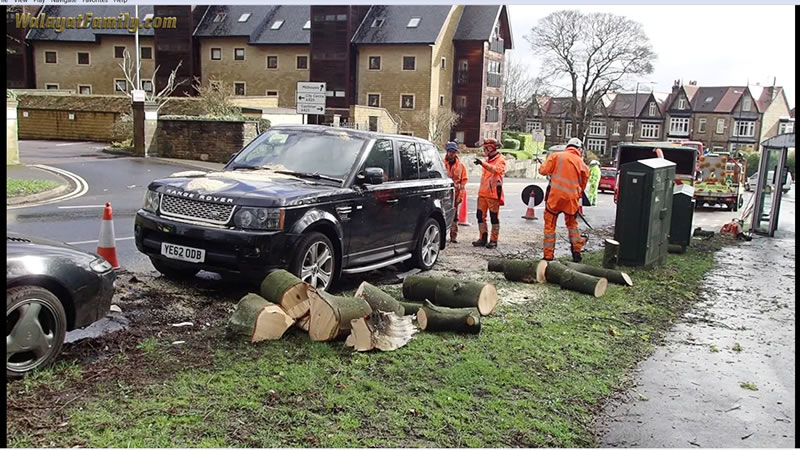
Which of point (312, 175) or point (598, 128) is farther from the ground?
point (312, 175)

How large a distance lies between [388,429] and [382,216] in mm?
4263

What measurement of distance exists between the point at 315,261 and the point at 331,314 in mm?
1734

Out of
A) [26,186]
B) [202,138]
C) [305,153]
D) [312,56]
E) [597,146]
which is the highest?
[312,56]

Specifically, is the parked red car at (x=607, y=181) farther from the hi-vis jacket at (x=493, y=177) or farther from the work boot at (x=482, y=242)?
the hi-vis jacket at (x=493, y=177)

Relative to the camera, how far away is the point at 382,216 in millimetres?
8203

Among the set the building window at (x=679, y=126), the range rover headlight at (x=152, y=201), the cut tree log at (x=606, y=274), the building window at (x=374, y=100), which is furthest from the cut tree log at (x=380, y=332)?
the building window at (x=679, y=126)

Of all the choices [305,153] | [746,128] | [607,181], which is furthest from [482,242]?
[746,128]

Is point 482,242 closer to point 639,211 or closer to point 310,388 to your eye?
point 639,211

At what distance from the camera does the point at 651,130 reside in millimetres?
87812

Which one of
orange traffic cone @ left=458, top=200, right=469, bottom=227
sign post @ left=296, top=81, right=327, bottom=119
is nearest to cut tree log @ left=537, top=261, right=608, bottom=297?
A: orange traffic cone @ left=458, top=200, right=469, bottom=227

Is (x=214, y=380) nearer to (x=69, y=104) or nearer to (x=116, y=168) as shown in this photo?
(x=116, y=168)

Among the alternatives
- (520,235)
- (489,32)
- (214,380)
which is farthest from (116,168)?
(489,32)

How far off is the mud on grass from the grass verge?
10083 millimetres

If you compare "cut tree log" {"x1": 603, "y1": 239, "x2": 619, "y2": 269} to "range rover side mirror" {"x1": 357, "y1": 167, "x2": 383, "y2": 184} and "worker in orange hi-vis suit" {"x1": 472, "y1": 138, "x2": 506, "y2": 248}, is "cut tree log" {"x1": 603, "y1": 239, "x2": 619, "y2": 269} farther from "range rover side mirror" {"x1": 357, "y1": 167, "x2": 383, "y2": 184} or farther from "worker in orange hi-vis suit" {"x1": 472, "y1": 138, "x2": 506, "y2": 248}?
"range rover side mirror" {"x1": 357, "y1": 167, "x2": 383, "y2": 184}
